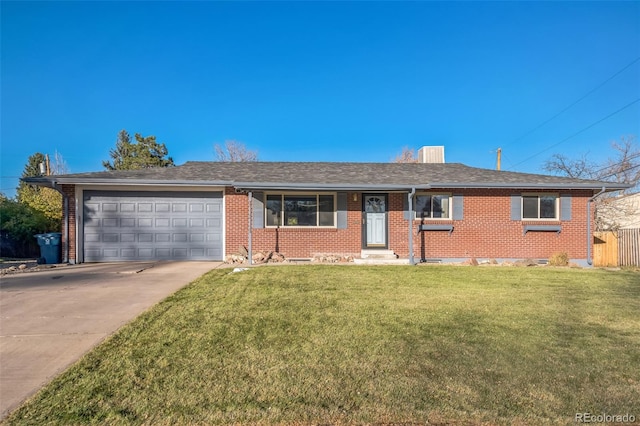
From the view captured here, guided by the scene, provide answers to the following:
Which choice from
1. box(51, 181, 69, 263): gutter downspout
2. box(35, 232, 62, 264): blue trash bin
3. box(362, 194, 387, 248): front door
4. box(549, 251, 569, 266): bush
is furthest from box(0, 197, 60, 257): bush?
box(549, 251, 569, 266): bush

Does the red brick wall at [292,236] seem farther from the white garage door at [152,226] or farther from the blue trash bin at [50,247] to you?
the blue trash bin at [50,247]

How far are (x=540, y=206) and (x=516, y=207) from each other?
35.1 inches

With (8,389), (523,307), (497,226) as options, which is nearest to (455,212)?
(497,226)

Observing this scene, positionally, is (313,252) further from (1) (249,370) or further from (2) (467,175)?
(1) (249,370)

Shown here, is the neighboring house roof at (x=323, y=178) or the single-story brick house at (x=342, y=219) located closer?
the neighboring house roof at (x=323, y=178)

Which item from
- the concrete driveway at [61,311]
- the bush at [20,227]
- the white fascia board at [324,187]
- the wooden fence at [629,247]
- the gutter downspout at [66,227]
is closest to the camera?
the concrete driveway at [61,311]

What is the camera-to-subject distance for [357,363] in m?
3.26

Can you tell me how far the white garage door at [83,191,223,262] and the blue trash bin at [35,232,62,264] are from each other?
2.49ft

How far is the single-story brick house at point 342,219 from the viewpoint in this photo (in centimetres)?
1084

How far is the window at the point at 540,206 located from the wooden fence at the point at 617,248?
3.37 meters

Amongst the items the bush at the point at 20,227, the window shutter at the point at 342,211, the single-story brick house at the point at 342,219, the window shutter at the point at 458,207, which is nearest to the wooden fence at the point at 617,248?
the single-story brick house at the point at 342,219

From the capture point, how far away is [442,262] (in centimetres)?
1109

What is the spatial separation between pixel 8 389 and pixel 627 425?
4.73 meters

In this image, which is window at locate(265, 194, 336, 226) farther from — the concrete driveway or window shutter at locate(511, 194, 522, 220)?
window shutter at locate(511, 194, 522, 220)
